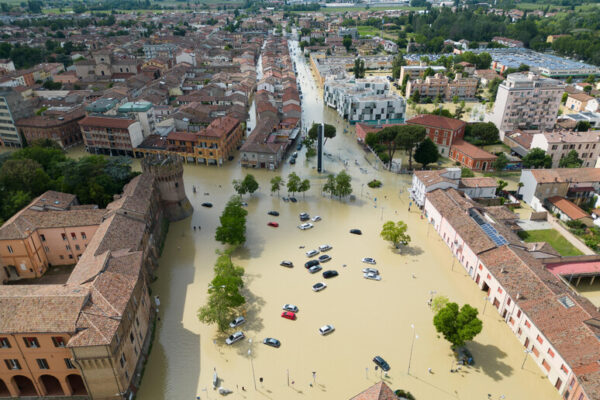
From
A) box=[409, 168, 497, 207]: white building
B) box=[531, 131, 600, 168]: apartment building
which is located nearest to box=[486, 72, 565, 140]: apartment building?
box=[531, 131, 600, 168]: apartment building

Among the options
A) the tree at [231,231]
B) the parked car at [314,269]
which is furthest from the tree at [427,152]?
the tree at [231,231]

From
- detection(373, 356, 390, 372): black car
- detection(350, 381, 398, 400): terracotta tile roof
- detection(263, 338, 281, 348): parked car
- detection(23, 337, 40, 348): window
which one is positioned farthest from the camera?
detection(263, 338, 281, 348): parked car

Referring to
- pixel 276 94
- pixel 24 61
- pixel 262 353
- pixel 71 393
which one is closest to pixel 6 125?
pixel 276 94

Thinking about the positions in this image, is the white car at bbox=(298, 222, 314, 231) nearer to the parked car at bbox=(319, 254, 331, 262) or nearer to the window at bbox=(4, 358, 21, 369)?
the parked car at bbox=(319, 254, 331, 262)

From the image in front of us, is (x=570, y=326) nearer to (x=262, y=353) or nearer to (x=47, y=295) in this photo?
(x=262, y=353)

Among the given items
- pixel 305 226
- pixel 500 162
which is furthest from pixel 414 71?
pixel 305 226

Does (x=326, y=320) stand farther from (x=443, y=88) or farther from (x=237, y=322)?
(x=443, y=88)

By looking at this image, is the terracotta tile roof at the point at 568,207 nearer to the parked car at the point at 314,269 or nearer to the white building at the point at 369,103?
the parked car at the point at 314,269
